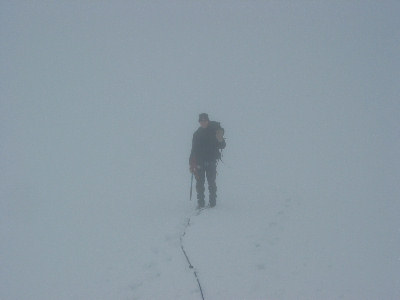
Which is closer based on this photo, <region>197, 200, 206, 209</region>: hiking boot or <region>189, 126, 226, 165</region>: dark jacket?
<region>189, 126, 226, 165</region>: dark jacket

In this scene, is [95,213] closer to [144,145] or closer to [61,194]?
[61,194]

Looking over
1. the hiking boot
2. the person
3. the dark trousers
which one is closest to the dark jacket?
the person

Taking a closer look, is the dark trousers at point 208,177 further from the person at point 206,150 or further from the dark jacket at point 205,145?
the dark jacket at point 205,145

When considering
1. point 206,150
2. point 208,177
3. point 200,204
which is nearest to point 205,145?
point 206,150

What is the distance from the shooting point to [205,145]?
10141 millimetres

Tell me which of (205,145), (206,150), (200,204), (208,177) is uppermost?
(205,145)

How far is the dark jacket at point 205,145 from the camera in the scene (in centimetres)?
1014

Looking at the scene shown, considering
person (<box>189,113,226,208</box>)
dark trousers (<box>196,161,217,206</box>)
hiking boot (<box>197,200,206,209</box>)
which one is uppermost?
person (<box>189,113,226,208</box>)

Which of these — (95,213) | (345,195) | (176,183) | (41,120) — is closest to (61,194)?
(176,183)

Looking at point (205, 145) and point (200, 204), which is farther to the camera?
point (200, 204)

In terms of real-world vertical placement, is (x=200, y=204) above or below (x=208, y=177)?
below

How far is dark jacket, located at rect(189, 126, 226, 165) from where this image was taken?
33.3 feet

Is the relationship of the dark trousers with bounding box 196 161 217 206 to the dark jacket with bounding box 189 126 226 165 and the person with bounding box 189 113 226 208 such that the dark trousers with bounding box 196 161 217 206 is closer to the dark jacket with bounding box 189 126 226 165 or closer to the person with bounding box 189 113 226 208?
the person with bounding box 189 113 226 208

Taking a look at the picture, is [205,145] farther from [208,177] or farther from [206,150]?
[208,177]
